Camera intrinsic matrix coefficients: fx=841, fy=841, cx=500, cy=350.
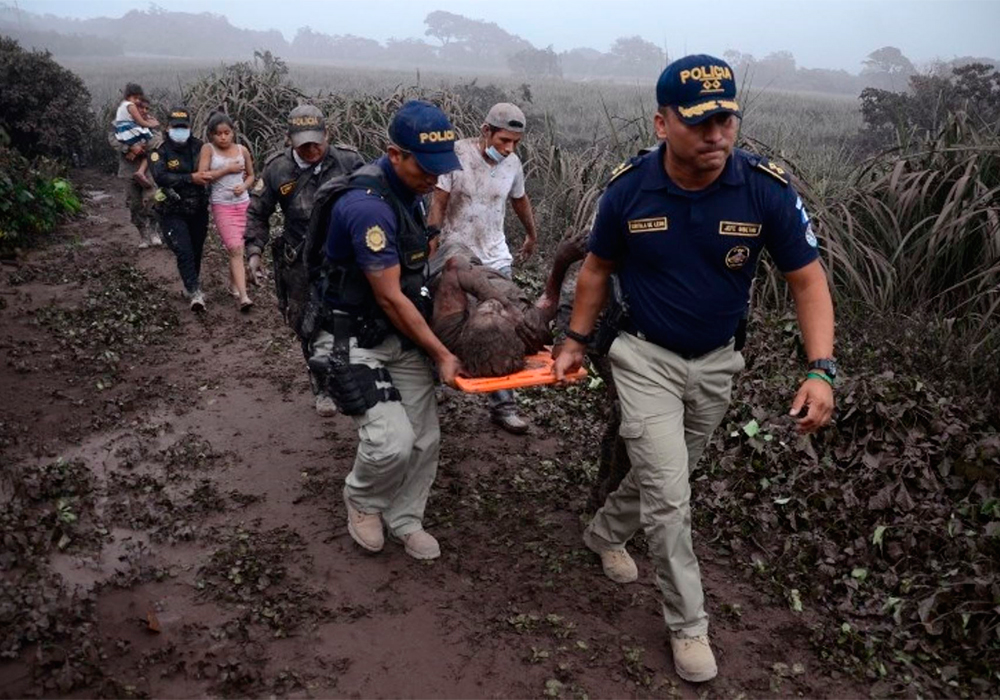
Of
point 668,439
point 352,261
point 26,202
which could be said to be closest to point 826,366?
point 668,439

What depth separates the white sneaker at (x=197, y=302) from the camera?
7.19 m

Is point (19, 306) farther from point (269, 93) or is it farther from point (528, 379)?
point (269, 93)

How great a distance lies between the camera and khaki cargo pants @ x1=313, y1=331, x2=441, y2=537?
343cm

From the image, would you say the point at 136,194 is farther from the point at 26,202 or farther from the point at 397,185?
the point at 397,185

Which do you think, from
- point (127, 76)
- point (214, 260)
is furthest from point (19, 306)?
point (127, 76)

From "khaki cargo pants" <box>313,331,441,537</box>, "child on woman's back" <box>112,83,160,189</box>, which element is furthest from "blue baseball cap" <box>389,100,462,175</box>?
"child on woman's back" <box>112,83,160,189</box>

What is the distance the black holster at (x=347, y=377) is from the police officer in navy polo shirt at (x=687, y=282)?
0.98 m

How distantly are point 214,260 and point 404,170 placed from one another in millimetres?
6731

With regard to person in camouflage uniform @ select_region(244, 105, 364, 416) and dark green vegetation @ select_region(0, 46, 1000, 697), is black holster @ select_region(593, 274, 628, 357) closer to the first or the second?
dark green vegetation @ select_region(0, 46, 1000, 697)

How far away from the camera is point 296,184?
4984 millimetres

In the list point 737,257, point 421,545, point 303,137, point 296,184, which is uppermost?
point 303,137

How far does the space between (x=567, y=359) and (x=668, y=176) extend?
0.83 metres

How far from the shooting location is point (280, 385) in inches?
232

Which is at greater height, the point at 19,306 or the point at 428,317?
the point at 428,317
